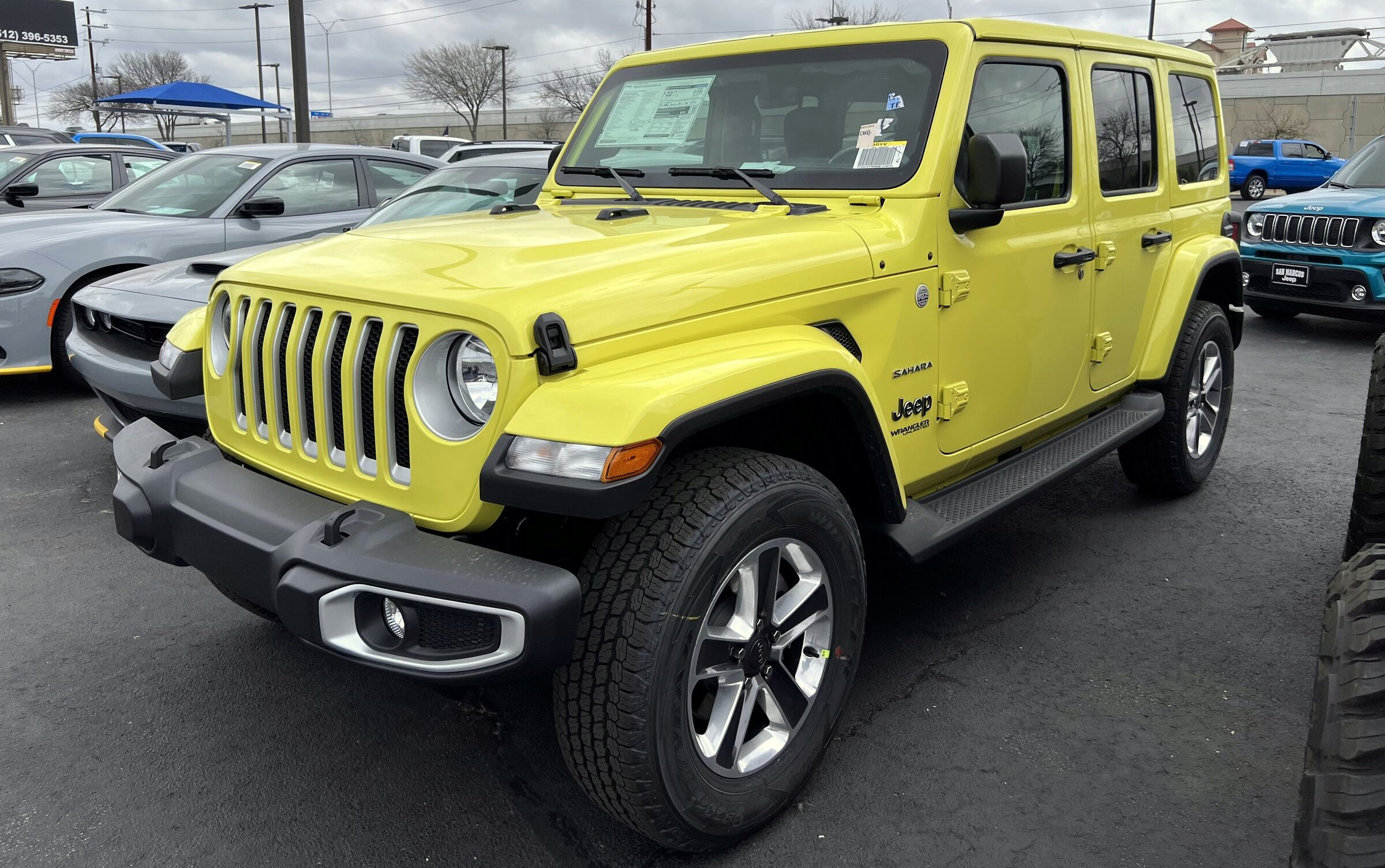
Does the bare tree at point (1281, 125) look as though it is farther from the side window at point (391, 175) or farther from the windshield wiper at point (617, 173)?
the windshield wiper at point (617, 173)

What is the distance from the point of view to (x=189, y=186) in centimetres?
721

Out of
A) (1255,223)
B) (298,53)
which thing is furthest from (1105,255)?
(298,53)

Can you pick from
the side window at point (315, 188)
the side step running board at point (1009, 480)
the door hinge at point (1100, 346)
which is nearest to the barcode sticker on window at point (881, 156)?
the side step running board at point (1009, 480)

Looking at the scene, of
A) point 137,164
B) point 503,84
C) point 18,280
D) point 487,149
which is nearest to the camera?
point 18,280

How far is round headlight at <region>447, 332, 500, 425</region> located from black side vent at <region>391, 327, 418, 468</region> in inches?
3.9

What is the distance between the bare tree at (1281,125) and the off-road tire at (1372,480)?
4433 cm

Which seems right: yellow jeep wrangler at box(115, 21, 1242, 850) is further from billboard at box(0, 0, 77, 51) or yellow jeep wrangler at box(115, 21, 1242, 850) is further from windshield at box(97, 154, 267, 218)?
billboard at box(0, 0, 77, 51)

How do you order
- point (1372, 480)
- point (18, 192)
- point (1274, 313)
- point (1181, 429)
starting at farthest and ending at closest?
A: point (1274, 313) → point (18, 192) → point (1181, 429) → point (1372, 480)

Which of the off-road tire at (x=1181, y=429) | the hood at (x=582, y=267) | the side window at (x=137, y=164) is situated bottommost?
the off-road tire at (x=1181, y=429)

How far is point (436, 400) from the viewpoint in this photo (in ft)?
7.42

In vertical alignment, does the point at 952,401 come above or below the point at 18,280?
above

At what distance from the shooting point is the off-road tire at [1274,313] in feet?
31.7

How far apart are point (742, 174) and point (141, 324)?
3.06 m

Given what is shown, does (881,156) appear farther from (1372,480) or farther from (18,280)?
(18,280)
